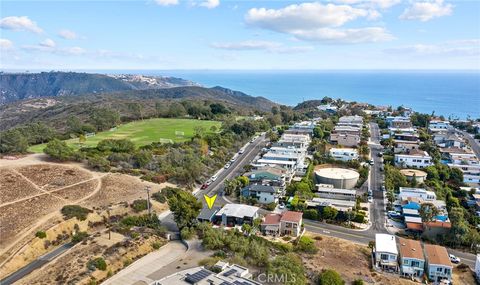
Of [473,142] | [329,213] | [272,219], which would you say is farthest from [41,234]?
[473,142]

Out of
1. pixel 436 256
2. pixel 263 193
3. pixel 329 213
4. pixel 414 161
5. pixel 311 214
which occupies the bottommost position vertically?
pixel 311 214

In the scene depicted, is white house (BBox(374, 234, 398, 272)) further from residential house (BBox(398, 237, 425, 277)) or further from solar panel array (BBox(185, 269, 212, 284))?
solar panel array (BBox(185, 269, 212, 284))

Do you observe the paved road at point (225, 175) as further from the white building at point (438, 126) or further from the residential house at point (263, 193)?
the white building at point (438, 126)

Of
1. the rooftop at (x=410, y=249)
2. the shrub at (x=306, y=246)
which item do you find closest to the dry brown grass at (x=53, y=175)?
the shrub at (x=306, y=246)

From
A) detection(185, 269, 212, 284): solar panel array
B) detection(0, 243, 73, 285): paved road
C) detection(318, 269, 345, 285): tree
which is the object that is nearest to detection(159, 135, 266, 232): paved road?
detection(0, 243, 73, 285): paved road

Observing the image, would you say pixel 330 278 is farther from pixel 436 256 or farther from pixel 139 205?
pixel 139 205
